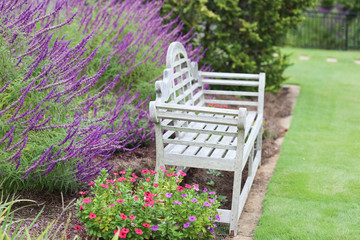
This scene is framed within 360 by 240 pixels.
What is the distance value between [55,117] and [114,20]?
259cm

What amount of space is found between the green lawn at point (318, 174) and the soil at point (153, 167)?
0.13 meters

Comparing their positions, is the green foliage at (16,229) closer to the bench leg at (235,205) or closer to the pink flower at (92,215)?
the pink flower at (92,215)

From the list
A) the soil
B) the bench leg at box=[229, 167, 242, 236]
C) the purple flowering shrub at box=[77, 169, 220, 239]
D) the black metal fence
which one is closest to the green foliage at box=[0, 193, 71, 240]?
the soil

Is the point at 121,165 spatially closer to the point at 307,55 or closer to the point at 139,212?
the point at 139,212

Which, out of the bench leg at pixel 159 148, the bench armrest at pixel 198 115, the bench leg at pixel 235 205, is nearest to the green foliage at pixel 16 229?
the bench leg at pixel 159 148

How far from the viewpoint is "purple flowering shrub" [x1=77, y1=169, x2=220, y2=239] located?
3.20 metres

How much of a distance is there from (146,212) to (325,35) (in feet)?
48.1

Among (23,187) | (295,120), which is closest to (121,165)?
(23,187)

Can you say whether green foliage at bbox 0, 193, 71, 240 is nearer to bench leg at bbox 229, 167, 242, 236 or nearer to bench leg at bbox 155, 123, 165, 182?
bench leg at bbox 155, 123, 165, 182

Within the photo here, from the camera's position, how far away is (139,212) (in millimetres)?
3293

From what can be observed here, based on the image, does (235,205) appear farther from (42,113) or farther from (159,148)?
(42,113)

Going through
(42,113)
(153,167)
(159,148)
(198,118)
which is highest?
(42,113)

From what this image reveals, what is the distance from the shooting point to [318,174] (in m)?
5.24

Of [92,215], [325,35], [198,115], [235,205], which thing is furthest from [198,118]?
[325,35]
